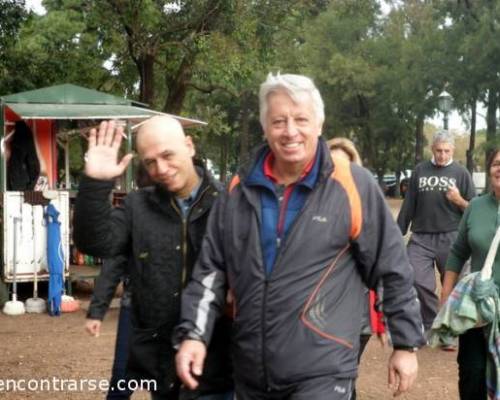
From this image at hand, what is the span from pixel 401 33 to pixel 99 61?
110 ft

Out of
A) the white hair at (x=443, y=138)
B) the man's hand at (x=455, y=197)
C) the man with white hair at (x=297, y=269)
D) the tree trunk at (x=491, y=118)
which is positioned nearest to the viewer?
the man with white hair at (x=297, y=269)

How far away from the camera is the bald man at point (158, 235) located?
3.37 metres

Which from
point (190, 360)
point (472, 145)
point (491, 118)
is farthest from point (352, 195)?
point (472, 145)

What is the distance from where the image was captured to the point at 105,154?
10.9ft

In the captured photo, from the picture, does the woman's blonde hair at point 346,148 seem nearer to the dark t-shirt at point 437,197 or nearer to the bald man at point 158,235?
the bald man at point 158,235

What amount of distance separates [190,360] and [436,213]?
548 centimetres

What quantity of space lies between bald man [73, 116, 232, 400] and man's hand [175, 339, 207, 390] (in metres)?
0.29

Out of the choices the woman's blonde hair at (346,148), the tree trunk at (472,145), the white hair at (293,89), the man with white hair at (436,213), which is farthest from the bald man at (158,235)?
the tree trunk at (472,145)

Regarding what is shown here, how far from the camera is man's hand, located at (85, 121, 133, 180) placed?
326 cm

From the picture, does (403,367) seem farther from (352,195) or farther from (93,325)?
(93,325)

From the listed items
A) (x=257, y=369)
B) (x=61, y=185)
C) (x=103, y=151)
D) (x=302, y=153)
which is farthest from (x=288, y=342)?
(x=61, y=185)

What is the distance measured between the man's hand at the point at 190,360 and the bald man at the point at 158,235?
11.5 inches

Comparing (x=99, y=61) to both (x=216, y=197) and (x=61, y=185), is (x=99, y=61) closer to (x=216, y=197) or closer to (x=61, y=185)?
(x=61, y=185)

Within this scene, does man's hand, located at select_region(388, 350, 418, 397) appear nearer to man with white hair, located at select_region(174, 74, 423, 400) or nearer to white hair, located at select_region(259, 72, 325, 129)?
man with white hair, located at select_region(174, 74, 423, 400)
